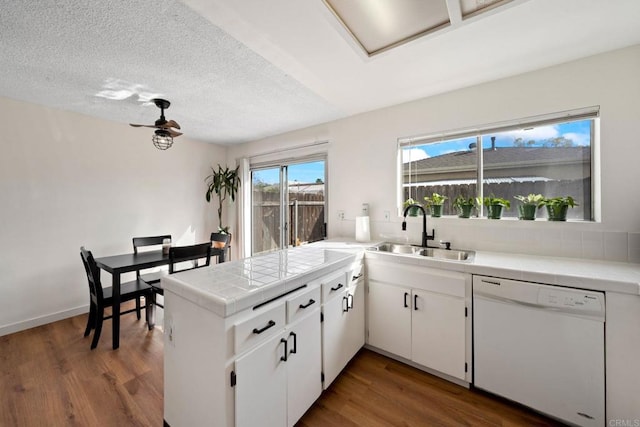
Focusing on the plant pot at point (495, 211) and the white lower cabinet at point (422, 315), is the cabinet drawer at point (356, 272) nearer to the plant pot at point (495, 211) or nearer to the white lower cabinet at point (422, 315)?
the white lower cabinet at point (422, 315)

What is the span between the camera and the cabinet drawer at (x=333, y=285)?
5.32 feet

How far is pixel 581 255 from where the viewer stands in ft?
5.91

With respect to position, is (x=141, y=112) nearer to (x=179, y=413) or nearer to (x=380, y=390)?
(x=179, y=413)

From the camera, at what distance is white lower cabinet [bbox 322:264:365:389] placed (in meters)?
1.63

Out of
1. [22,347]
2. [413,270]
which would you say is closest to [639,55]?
[413,270]

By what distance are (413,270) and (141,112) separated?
3.40 meters

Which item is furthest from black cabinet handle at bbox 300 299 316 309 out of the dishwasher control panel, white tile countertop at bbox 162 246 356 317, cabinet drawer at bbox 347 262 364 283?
the dishwasher control panel

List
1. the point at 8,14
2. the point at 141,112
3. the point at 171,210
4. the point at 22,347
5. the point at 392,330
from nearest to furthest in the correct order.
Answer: the point at 8,14, the point at 392,330, the point at 22,347, the point at 141,112, the point at 171,210

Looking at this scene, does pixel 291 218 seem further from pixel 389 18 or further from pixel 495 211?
pixel 389 18

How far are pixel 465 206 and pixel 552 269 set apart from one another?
2.83 feet

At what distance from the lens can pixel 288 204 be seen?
3.81 m

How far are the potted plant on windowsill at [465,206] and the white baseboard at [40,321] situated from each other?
4405 millimetres

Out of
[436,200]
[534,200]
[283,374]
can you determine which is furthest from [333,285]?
[534,200]

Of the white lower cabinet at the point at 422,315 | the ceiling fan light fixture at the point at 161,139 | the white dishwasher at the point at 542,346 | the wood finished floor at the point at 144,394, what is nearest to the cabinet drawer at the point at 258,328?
the wood finished floor at the point at 144,394
